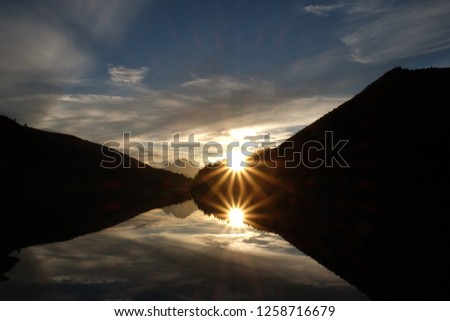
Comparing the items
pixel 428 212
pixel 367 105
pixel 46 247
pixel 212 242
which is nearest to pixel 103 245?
pixel 46 247

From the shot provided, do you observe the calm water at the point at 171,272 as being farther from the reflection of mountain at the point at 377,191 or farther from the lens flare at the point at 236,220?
the lens flare at the point at 236,220

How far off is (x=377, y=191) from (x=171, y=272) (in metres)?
Answer: 52.6

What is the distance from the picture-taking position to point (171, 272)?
18250 mm

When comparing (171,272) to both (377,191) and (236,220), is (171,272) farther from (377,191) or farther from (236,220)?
(377,191)

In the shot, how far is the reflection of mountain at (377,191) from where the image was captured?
1848 cm

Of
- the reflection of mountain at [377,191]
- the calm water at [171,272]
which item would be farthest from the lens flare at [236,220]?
the calm water at [171,272]

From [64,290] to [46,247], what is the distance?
11759 millimetres

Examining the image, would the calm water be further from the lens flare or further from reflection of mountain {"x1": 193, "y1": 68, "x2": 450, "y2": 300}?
the lens flare

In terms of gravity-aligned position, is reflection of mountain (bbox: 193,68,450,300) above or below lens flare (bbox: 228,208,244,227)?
above

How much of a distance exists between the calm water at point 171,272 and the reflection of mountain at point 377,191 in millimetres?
1830

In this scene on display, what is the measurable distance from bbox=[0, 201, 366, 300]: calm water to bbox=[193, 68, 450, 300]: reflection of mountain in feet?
6.00

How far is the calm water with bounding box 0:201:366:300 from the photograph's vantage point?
14.6 m

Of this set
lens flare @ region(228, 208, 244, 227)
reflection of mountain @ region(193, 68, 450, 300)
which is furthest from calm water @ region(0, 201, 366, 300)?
lens flare @ region(228, 208, 244, 227)

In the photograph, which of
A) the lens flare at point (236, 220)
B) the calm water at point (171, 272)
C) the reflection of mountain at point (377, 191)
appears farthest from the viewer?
the lens flare at point (236, 220)
